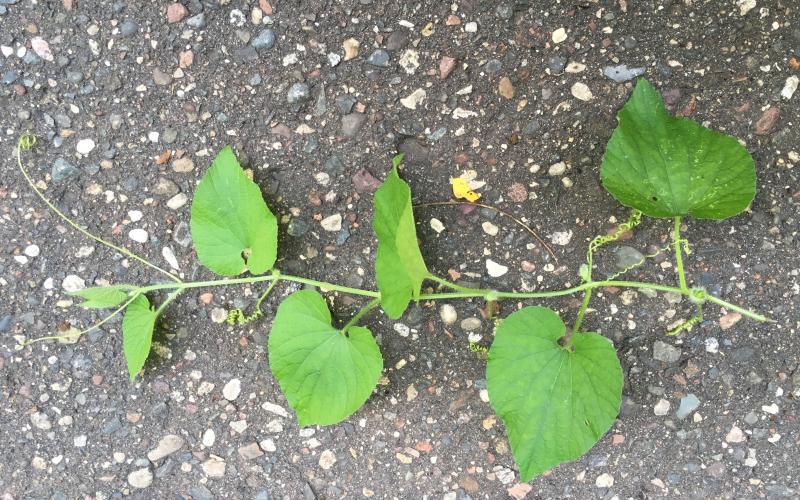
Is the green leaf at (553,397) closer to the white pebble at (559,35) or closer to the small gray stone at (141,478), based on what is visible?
the white pebble at (559,35)

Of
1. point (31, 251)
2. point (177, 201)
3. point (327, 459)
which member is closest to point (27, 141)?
point (31, 251)

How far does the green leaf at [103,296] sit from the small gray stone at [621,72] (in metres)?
1.14

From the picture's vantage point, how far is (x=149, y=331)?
1333 millimetres

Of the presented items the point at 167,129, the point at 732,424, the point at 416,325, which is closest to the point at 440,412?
the point at 416,325

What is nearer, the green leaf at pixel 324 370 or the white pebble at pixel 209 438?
the green leaf at pixel 324 370

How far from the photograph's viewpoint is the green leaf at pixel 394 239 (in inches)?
42.8

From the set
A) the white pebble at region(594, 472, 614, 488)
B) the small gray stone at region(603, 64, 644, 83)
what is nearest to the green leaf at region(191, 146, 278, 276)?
the small gray stone at region(603, 64, 644, 83)

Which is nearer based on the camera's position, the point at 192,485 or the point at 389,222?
the point at 389,222

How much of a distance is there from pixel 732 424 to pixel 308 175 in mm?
1082

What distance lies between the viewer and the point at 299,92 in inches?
52.9

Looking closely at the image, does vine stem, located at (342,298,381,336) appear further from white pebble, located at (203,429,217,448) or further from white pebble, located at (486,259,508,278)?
white pebble, located at (203,429,217,448)

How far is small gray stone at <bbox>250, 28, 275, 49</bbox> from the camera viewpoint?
1337 mm

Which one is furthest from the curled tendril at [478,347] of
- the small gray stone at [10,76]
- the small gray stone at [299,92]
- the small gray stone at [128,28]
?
the small gray stone at [10,76]

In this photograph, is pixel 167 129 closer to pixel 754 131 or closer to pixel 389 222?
pixel 389 222
